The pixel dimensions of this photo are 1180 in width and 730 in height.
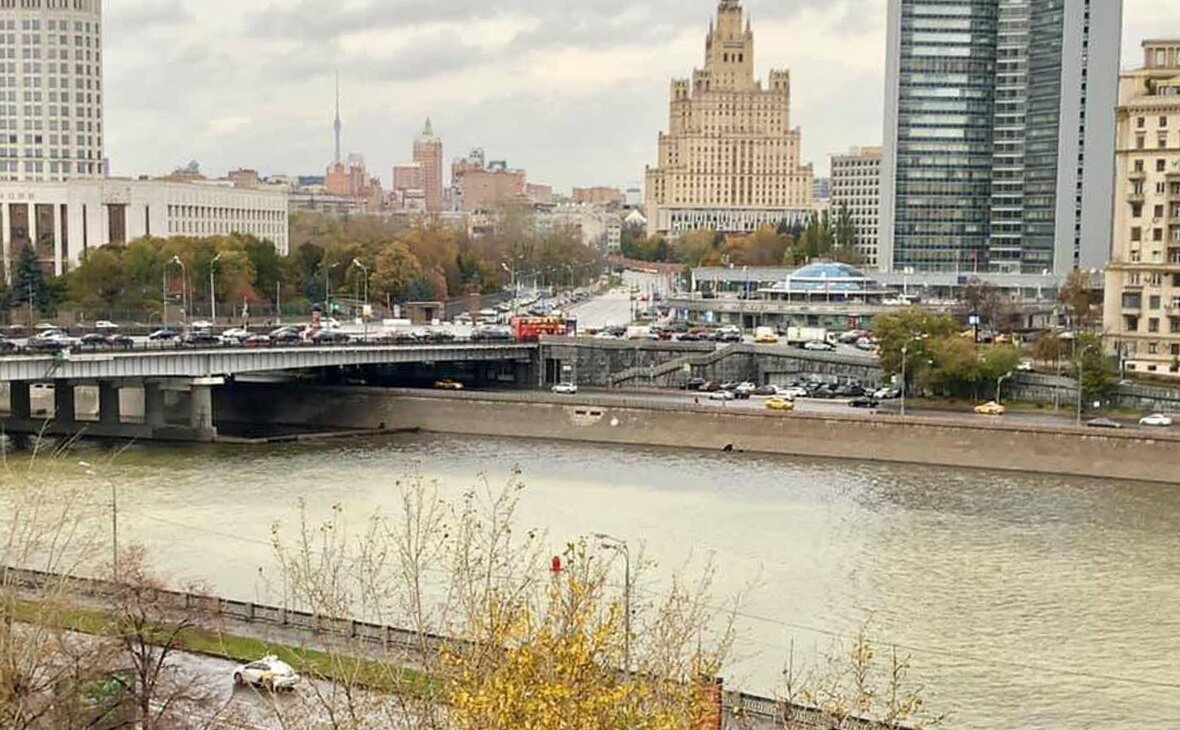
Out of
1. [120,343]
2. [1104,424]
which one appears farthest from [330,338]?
[1104,424]

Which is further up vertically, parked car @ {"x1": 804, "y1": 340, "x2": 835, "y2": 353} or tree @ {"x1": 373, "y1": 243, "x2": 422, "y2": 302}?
tree @ {"x1": 373, "y1": 243, "x2": 422, "y2": 302}

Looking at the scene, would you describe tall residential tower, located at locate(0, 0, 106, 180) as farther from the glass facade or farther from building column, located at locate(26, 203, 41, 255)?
the glass facade

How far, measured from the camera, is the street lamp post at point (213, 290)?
69625 mm

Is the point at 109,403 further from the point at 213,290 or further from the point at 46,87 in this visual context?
the point at 46,87

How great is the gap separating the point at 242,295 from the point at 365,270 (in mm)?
7045

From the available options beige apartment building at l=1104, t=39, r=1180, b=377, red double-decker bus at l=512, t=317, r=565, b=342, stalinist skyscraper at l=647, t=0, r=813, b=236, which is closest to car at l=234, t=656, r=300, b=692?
beige apartment building at l=1104, t=39, r=1180, b=377

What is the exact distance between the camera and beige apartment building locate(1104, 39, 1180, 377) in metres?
49.3

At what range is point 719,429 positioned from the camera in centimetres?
4316

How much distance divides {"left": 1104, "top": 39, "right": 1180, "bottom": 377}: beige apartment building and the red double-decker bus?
65.2ft

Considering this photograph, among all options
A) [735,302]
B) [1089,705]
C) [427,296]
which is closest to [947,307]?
[735,302]

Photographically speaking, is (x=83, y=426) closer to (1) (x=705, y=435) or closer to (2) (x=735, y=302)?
(1) (x=705, y=435)

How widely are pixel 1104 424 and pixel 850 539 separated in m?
13.3

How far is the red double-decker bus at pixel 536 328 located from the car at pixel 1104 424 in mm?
22521

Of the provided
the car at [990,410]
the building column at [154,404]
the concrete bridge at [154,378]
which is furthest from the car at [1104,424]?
the building column at [154,404]
